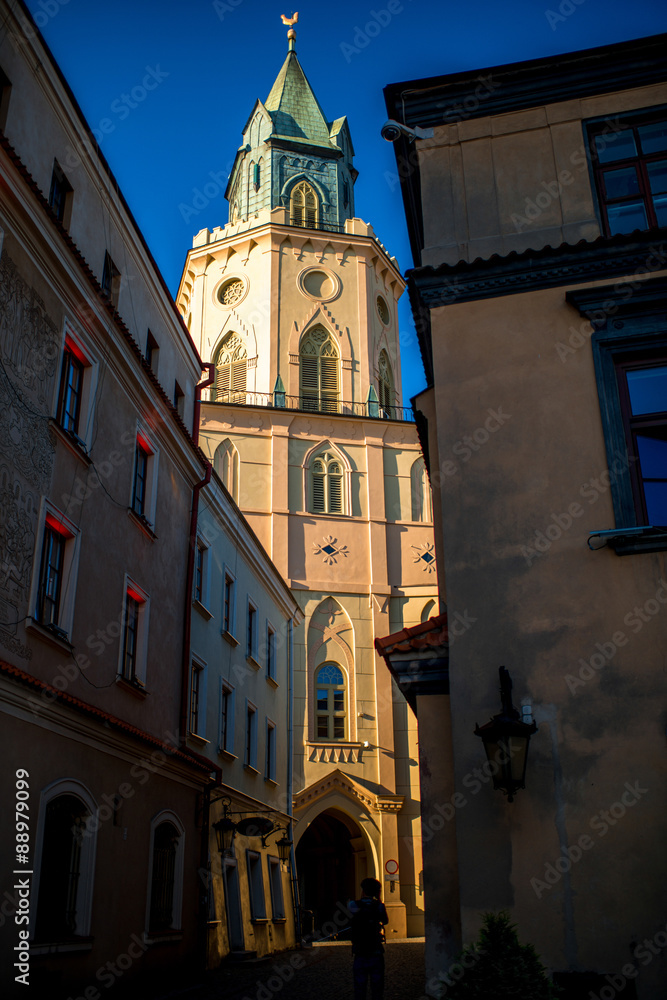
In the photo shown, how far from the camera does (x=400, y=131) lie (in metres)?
11.4

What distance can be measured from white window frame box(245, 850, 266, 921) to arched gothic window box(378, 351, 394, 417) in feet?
74.7

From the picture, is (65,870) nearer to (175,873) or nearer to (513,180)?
(175,873)

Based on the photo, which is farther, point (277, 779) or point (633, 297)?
point (277, 779)

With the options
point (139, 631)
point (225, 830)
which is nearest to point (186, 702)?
point (139, 631)

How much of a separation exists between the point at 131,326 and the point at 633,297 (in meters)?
9.62

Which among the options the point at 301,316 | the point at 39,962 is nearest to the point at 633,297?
the point at 39,962

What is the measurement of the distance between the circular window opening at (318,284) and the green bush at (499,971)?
36418 mm

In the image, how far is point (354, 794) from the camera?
3247cm

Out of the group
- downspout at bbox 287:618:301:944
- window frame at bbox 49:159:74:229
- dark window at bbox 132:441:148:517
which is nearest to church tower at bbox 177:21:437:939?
downspout at bbox 287:618:301:944

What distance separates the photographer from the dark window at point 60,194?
13.8 m

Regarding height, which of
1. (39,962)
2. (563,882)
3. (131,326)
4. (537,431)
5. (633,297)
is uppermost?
(131,326)

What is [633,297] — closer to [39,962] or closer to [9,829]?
[9,829]

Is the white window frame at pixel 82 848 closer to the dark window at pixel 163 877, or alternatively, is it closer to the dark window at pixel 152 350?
the dark window at pixel 163 877

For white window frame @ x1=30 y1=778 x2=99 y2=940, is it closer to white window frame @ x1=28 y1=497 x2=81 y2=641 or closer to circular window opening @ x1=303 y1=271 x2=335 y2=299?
white window frame @ x1=28 y1=497 x2=81 y2=641
